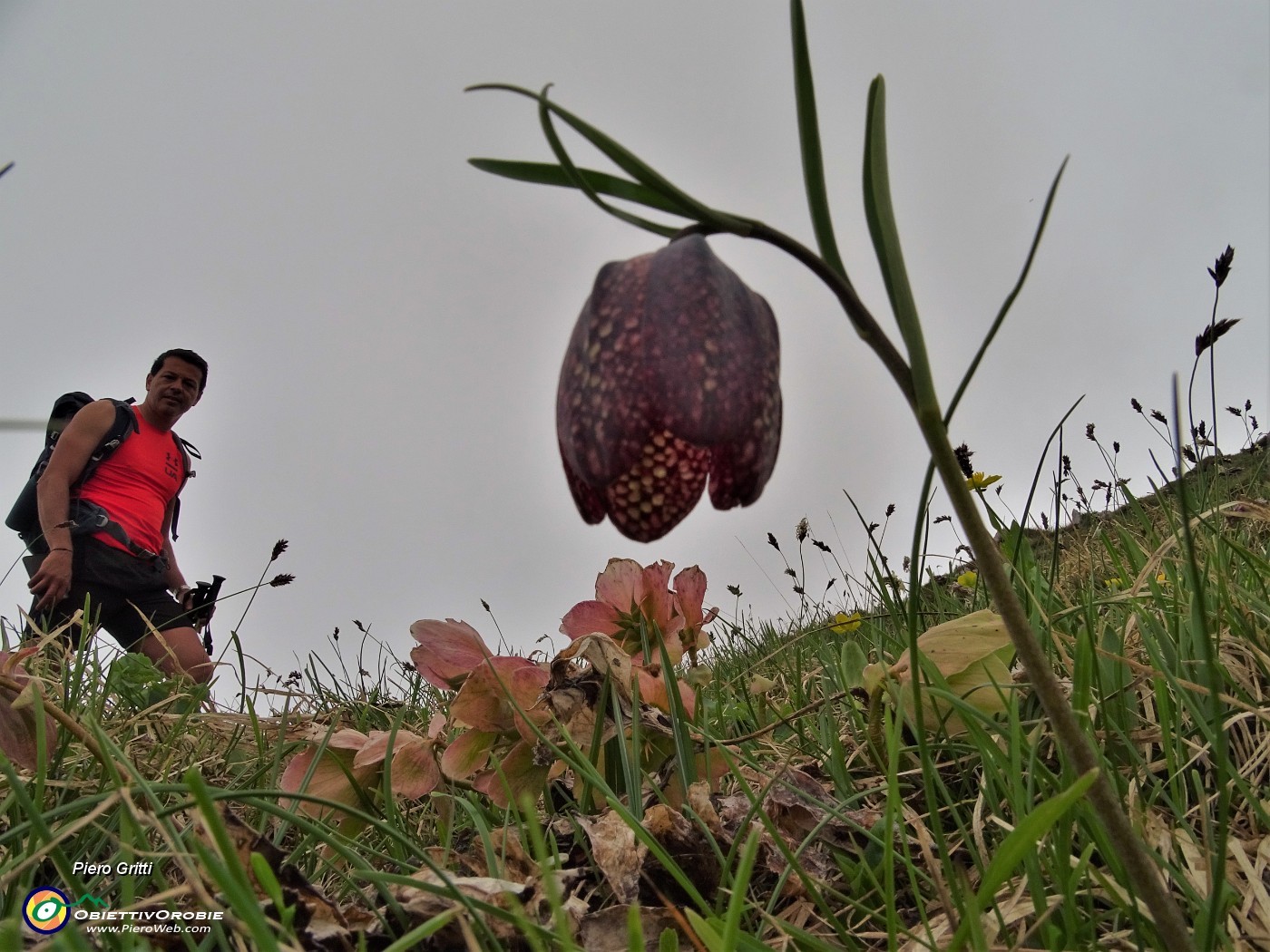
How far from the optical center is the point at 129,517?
3.90 metres

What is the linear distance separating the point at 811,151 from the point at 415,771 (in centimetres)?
100

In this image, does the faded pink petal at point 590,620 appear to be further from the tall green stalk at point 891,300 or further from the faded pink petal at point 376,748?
the tall green stalk at point 891,300

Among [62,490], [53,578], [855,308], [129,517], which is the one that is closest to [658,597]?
[855,308]

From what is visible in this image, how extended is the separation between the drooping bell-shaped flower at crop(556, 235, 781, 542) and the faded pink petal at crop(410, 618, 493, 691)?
56 cm

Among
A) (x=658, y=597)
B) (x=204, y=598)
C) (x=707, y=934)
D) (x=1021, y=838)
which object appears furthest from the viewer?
(x=204, y=598)

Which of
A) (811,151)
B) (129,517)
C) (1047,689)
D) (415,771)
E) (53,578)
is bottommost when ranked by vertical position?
(1047,689)

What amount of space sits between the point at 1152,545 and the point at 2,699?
213 centimetres

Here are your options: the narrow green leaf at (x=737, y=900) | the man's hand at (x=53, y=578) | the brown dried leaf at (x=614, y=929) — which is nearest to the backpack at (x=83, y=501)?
the man's hand at (x=53, y=578)

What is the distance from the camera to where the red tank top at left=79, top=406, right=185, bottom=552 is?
384 cm

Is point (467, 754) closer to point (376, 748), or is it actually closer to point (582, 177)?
point (376, 748)

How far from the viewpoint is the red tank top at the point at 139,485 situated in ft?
12.6

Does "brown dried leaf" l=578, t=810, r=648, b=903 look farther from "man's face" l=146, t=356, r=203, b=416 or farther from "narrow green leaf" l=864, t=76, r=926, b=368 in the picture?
"man's face" l=146, t=356, r=203, b=416

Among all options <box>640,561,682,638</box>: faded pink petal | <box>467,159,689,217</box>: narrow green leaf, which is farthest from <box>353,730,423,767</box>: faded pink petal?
<box>467,159,689,217</box>: narrow green leaf

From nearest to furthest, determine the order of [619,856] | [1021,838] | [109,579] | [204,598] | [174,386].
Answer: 1. [1021,838]
2. [619,856]
3. [204,598]
4. [109,579]
5. [174,386]
